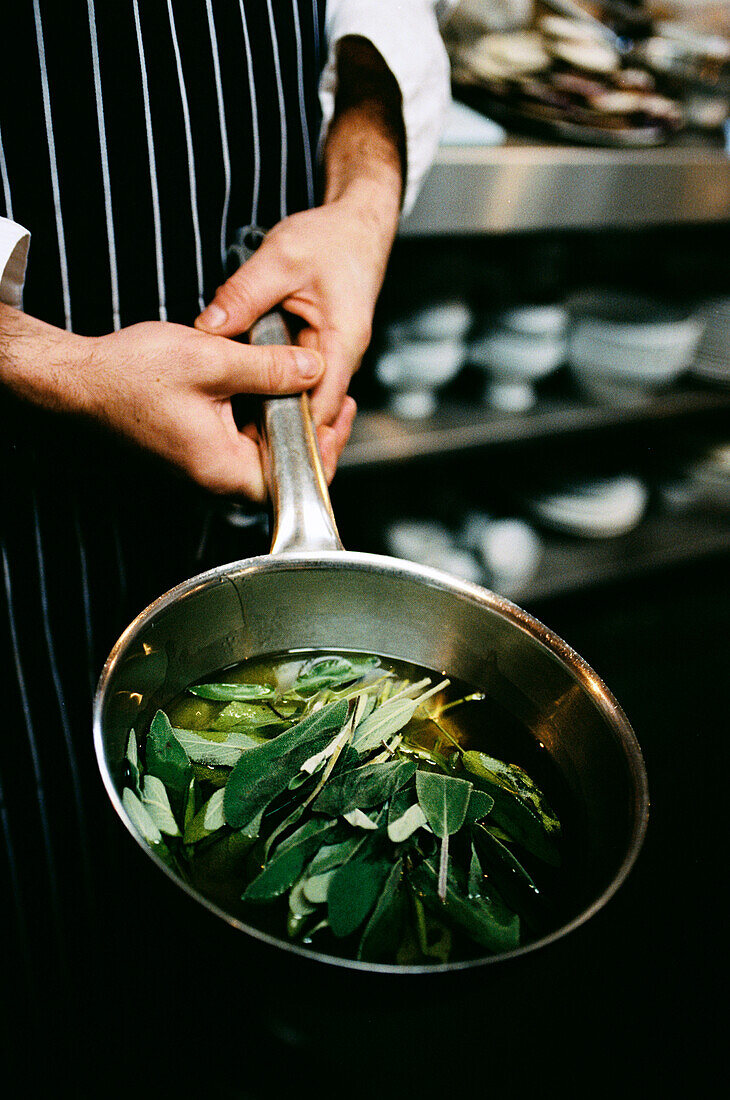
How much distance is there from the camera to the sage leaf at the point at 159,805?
0.50 metres

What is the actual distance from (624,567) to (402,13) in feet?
5.46

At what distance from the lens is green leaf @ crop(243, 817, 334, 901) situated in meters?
0.48

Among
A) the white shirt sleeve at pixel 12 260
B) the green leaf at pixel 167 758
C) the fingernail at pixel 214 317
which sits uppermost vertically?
the white shirt sleeve at pixel 12 260

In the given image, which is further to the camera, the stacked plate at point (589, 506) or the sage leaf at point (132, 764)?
the stacked plate at point (589, 506)

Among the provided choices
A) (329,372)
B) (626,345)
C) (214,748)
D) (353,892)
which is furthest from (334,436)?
(626,345)

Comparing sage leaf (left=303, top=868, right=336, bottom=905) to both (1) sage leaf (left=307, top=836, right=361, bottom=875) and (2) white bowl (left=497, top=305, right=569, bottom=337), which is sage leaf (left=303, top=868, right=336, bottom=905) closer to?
(1) sage leaf (left=307, top=836, right=361, bottom=875)

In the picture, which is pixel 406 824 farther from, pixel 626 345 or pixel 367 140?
pixel 626 345

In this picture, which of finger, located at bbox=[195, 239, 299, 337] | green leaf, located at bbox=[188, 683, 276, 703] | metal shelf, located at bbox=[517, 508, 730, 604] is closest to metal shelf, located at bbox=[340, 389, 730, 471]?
metal shelf, located at bbox=[517, 508, 730, 604]

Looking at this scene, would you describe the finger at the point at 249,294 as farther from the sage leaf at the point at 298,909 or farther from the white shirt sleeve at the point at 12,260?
the sage leaf at the point at 298,909

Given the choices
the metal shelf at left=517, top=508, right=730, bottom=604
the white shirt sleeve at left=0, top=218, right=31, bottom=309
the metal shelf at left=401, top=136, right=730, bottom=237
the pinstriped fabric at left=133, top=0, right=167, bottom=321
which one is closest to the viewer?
the white shirt sleeve at left=0, top=218, right=31, bottom=309

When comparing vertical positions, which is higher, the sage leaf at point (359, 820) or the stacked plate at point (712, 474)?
the sage leaf at point (359, 820)

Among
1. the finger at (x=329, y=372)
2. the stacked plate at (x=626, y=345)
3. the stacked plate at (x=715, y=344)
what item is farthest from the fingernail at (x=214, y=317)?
the stacked plate at (x=715, y=344)

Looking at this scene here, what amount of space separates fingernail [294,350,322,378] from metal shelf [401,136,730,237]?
0.62 meters

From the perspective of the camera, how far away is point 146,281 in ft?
2.90
